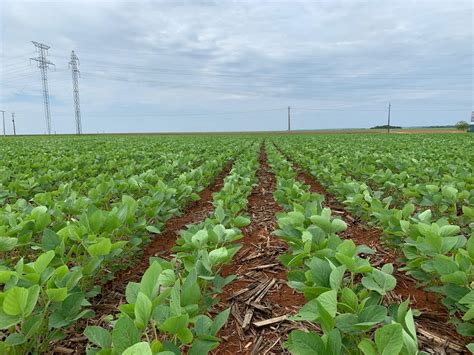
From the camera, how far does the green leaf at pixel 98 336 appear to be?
129cm

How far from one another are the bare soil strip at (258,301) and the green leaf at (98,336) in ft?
2.83

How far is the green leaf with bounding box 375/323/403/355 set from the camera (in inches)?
40.9

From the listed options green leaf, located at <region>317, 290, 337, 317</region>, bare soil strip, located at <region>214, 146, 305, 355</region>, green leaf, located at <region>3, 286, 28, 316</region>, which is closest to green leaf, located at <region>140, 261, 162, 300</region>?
green leaf, located at <region>3, 286, 28, 316</region>

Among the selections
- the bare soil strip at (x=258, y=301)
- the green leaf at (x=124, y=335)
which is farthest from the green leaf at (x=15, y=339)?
the bare soil strip at (x=258, y=301)

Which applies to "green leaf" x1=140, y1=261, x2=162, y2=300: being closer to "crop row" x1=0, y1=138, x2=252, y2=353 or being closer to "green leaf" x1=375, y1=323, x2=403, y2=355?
"crop row" x1=0, y1=138, x2=252, y2=353

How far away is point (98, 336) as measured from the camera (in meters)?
1.31

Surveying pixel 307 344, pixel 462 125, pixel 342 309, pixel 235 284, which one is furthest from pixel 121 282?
pixel 462 125

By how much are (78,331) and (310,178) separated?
303 inches

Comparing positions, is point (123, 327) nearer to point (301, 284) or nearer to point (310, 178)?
point (301, 284)

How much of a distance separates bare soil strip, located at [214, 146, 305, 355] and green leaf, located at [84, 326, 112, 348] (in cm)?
86

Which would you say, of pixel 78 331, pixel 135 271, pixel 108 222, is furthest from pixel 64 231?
pixel 135 271

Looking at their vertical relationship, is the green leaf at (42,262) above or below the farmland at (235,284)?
above

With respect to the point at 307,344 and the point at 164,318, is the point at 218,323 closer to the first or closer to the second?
the point at 164,318

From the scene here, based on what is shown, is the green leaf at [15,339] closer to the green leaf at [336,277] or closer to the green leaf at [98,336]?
the green leaf at [98,336]
